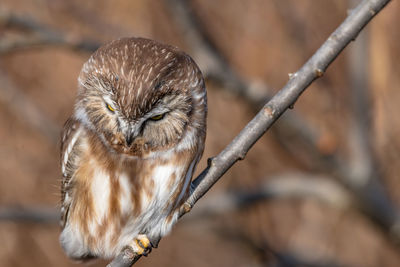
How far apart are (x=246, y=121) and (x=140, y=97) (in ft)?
14.1

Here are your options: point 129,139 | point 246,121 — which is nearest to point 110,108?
point 129,139

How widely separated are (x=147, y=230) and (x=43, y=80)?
5.27 m

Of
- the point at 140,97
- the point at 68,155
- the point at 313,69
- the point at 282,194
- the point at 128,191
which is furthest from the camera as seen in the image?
the point at 282,194

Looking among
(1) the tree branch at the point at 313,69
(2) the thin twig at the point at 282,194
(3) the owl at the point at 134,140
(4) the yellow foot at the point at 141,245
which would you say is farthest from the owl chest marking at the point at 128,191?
(2) the thin twig at the point at 282,194

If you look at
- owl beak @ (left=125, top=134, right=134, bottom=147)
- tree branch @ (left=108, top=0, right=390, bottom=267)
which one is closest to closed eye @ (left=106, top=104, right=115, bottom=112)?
owl beak @ (left=125, top=134, right=134, bottom=147)

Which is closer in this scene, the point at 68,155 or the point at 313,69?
the point at 313,69

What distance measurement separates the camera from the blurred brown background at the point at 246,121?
6207 mm

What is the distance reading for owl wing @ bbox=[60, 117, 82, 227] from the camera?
4.09 meters

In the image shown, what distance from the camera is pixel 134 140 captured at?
11.9 feet

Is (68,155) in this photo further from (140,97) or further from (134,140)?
(140,97)

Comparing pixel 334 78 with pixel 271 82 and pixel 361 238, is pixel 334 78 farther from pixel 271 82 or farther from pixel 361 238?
pixel 361 238

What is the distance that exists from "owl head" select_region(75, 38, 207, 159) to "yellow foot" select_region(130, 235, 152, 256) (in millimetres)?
619

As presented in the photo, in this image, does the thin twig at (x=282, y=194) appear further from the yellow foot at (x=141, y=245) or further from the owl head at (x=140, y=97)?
the owl head at (x=140, y=97)

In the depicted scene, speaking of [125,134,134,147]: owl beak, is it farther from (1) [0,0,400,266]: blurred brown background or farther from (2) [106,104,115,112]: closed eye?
(1) [0,0,400,266]: blurred brown background
